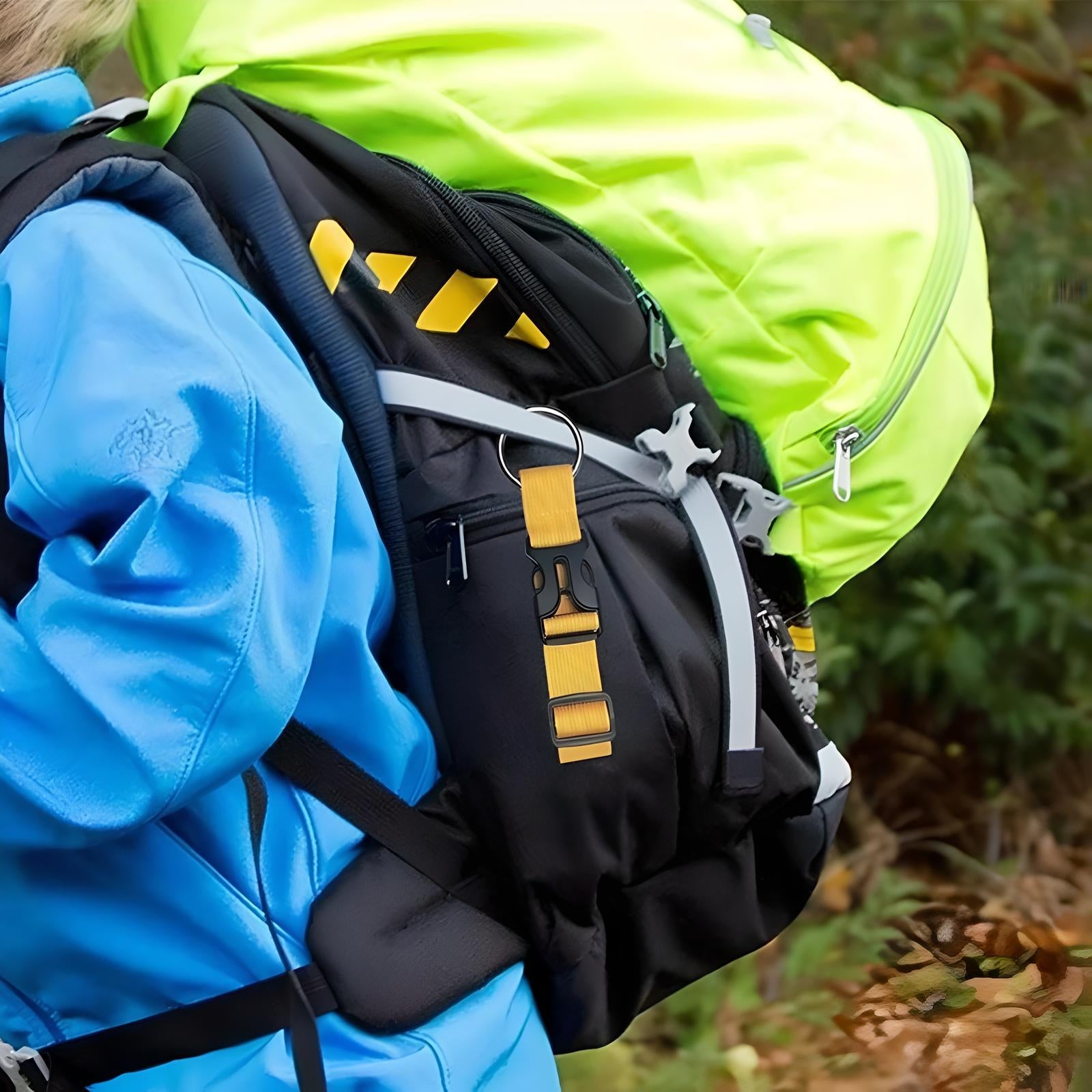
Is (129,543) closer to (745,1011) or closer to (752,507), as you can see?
(752,507)

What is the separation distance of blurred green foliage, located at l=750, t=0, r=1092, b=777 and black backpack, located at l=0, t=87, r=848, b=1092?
157 cm

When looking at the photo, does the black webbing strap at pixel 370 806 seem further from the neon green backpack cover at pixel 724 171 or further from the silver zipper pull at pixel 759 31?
the silver zipper pull at pixel 759 31

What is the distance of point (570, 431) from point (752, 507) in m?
0.20

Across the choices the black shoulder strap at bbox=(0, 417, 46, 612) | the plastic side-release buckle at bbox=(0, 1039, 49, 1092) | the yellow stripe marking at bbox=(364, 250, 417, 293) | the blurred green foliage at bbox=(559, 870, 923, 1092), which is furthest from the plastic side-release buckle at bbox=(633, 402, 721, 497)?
the blurred green foliage at bbox=(559, 870, 923, 1092)

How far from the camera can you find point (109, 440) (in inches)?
29.0

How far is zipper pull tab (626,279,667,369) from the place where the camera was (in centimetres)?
100

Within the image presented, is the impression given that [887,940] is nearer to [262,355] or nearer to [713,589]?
[713,589]

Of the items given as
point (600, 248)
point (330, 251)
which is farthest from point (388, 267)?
point (600, 248)

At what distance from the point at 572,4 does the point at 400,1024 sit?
82cm

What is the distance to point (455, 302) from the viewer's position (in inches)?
37.7

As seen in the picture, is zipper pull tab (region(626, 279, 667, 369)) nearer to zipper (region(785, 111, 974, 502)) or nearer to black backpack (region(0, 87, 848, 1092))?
black backpack (region(0, 87, 848, 1092))

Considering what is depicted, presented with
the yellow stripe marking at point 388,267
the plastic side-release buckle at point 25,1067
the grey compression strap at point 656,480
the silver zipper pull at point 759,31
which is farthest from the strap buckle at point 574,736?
the silver zipper pull at point 759,31

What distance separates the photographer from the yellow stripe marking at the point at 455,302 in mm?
953

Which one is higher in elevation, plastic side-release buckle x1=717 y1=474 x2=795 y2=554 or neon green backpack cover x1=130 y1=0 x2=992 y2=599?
neon green backpack cover x1=130 y1=0 x2=992 y2=599
